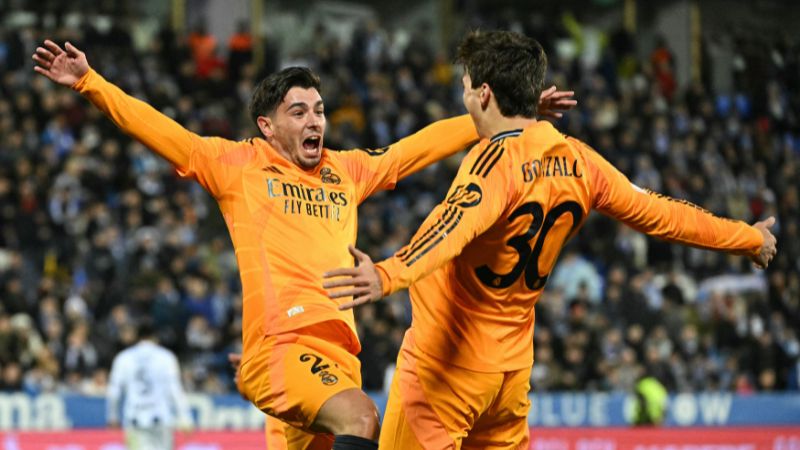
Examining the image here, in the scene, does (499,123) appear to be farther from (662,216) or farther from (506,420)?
(506,420)

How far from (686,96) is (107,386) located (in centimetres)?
1341

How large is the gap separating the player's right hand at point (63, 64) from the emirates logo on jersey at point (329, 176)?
51.0 inches

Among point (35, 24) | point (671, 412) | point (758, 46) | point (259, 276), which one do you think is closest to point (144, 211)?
point (35, 24)

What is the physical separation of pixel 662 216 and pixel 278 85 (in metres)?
2.15

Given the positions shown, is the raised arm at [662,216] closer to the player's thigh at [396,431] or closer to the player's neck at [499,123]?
the player's neck at [499,123]

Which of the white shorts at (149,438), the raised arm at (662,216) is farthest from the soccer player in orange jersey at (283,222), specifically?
the white shorts at (149,438)

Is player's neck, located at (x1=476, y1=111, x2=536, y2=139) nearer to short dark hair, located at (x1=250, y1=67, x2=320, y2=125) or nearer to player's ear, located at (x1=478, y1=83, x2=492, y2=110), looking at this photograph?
player's ear, located at (x1=478, y1=83, x2=492, y2=110)

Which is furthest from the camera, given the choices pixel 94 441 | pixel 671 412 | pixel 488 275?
pixel 671 412

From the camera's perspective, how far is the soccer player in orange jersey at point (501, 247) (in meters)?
5.66

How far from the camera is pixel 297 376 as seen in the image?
6473 millimetres

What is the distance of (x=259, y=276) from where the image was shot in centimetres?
677

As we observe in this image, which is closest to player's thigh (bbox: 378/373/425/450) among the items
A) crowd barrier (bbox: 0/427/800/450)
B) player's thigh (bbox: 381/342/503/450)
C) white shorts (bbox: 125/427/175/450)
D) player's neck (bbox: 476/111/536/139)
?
player's thigh (bbox: 381/342/503/450)

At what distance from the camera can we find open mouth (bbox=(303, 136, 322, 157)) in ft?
23.0

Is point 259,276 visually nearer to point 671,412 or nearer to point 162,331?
point 162,331
